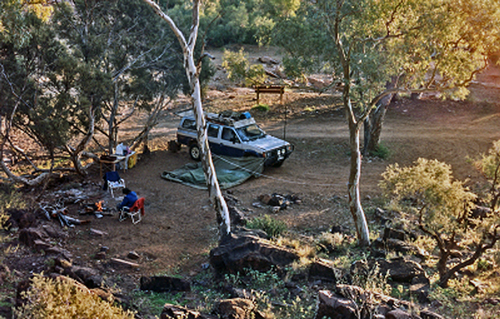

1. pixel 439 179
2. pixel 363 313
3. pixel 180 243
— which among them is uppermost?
pixel 439 179

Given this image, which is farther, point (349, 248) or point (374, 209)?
point (374, 209)

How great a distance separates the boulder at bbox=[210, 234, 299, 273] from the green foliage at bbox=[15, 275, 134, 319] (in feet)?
10.5

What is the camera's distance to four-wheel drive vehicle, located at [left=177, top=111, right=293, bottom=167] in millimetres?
16500

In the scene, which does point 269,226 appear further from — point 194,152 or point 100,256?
point 194,152

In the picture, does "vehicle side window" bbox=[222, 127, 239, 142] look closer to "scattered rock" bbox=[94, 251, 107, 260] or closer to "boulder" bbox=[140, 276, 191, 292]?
"scattered rock" bbox=[94, 251, 107, 260]

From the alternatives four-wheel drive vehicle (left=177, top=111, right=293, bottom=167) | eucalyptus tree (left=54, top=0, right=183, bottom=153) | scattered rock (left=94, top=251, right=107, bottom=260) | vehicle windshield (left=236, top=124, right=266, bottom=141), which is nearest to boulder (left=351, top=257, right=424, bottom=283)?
scattered rock (left=94, top=251, right=107, bottom=260)

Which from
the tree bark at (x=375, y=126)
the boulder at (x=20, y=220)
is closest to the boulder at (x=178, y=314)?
the boulder at (x=20, y=220)

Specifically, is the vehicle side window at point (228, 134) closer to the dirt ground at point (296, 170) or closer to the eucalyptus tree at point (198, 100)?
the dirt ground at point (296, 170)

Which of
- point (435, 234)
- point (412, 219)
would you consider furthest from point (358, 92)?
point (412, 219)

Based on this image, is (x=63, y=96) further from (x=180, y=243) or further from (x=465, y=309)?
(x=465, y=309)

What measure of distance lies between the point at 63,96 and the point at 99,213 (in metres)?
3.83

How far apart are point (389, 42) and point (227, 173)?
766 centimetres

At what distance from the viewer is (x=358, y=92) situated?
33.6 ft

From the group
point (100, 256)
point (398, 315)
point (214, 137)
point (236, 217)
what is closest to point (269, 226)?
point (236, 217)
